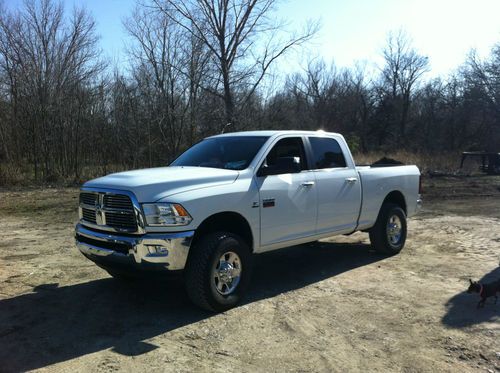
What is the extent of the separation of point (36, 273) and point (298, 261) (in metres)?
3.86

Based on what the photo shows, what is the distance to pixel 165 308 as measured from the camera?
5.24 meters

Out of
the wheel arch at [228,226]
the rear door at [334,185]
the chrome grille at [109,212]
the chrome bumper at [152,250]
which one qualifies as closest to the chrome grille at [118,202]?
the chrome grille at [109,212]

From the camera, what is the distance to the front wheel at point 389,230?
7.62 meters

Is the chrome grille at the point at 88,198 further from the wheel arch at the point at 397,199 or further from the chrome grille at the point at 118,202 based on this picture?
the wheel arch at the point at 397,199

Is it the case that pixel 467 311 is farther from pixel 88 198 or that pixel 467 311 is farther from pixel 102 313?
pixel 88 198

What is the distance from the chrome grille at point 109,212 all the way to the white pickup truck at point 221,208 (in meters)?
0.01

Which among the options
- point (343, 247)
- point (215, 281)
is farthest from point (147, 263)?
point (343, 247)

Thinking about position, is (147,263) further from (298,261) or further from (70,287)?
(298,261)

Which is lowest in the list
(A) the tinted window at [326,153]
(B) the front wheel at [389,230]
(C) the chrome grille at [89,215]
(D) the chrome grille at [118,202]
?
(B) the front wheel at [389,230]

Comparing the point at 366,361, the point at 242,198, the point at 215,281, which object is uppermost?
the point at 242,198

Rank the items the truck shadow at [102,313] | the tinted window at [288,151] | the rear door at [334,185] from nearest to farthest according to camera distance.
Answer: the truck shadow at [102,313] → the tinted window at [288,151] → the rear door at [334,185]

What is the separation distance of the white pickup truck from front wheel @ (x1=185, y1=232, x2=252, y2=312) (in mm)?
11

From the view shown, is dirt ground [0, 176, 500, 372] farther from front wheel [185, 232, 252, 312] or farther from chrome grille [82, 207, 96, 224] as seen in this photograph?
chrome grille [82, 207, 96, 224]

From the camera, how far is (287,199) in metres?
5.77
